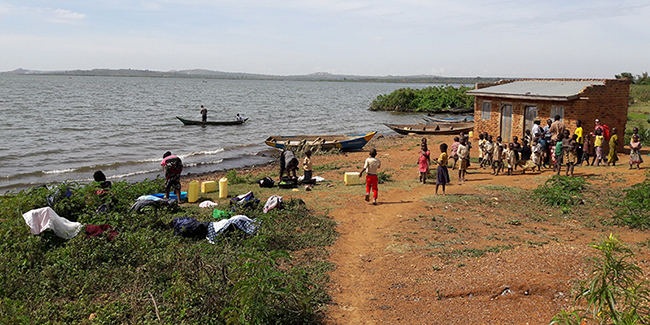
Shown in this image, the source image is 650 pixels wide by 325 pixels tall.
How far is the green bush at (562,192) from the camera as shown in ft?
37.4

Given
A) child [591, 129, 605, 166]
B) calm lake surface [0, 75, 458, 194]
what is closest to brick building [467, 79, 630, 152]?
child [591, 129, 605, 166]

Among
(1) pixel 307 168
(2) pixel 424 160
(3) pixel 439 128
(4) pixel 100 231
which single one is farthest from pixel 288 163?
(3) pixel 439 128

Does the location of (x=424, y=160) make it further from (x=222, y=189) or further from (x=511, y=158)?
(x=222, y=189)

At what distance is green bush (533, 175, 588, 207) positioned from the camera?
1139cm

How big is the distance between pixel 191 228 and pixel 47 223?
2.55m

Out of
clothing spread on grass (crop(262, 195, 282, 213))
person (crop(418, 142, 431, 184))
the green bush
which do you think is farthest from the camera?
person (crop(418, 142, 431, 184))

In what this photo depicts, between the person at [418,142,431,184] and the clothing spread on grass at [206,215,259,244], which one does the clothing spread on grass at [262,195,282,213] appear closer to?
the clothing spread on grass at [206,215,259,244]

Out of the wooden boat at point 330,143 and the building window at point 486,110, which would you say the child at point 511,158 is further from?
the wooden boat at point 330,143

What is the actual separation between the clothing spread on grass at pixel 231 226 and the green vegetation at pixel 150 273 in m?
0.16

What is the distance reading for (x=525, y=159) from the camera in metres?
16.3

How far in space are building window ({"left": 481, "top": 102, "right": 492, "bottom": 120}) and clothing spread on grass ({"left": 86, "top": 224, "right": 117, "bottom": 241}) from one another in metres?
17.5

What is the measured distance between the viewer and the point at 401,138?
104 ft

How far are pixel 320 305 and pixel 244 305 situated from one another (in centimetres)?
143

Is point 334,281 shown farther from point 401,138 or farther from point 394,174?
point 401,138
